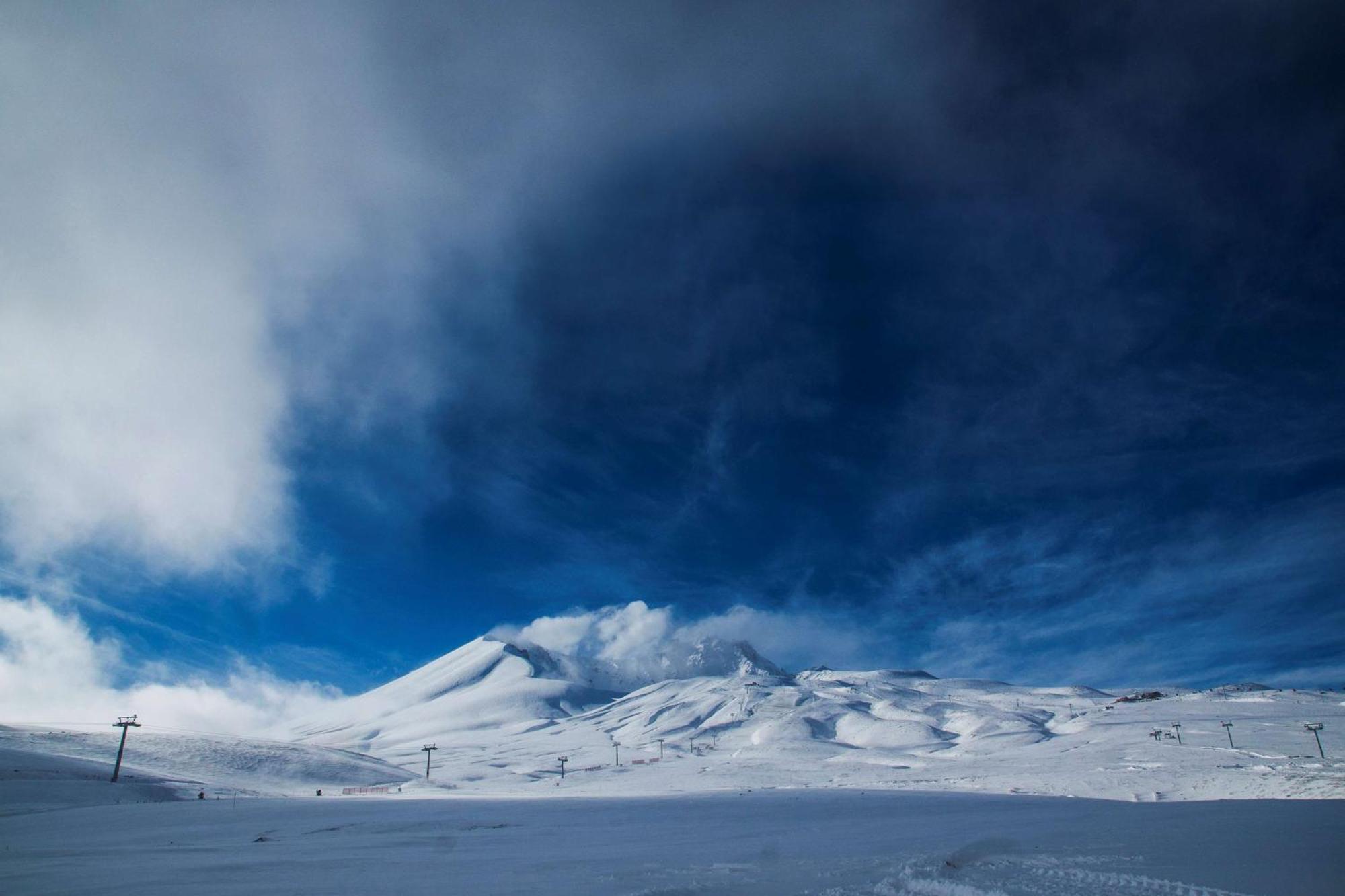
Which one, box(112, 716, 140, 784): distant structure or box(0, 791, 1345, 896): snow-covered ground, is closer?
box(0, 791, 1345, 896): snow-covered ground

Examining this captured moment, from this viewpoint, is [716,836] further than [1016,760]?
No

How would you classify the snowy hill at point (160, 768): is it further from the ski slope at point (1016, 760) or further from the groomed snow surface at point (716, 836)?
the ski slope at point (1016, 760)

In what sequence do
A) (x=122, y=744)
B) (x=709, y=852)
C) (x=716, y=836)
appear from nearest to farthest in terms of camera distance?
(x=709, y=852), (x=716, y=836), (x=122, y=744)

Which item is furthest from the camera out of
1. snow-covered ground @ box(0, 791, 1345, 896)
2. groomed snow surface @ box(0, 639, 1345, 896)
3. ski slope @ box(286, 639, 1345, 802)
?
ski slope @ box(286, 639, 1345, 802)

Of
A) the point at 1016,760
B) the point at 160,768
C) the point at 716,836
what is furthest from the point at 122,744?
the point at 1016,760

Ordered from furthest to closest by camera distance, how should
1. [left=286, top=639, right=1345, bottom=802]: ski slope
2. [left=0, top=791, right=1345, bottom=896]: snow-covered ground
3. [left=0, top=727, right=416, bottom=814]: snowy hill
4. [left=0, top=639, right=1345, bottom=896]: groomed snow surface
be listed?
[left=0, top=727, right=416, bottom=814]: snowy hill, [left=286, top=639, right=1345, bottom=802]: ski slope, [left=0, top=639, right=1345, bottom=896]: groomed snow surface, [left=0, top=791, right=1345, bottom=896]: snow-covered ground

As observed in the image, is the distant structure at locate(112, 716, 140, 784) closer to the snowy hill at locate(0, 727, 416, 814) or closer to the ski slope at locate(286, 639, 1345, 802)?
the snowy hill at locate(0, 727, 416, 814)

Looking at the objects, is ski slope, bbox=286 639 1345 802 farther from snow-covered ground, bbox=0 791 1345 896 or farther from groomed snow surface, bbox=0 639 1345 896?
snow-covered ground, bbox=0 791 1345 896

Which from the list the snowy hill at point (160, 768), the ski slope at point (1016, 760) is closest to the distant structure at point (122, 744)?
the snowy hill at point (160, 768)

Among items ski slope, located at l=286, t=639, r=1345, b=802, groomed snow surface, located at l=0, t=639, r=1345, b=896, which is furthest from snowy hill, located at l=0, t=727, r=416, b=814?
ski slope, located at l=286, t=639, r=1345, b=802

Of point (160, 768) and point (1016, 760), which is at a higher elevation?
point (160, 768)

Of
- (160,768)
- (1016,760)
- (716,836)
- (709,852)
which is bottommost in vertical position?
(1016,760)

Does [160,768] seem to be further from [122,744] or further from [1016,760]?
[1016,760]

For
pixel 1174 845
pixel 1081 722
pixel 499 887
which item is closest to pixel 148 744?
pixel 499 887
